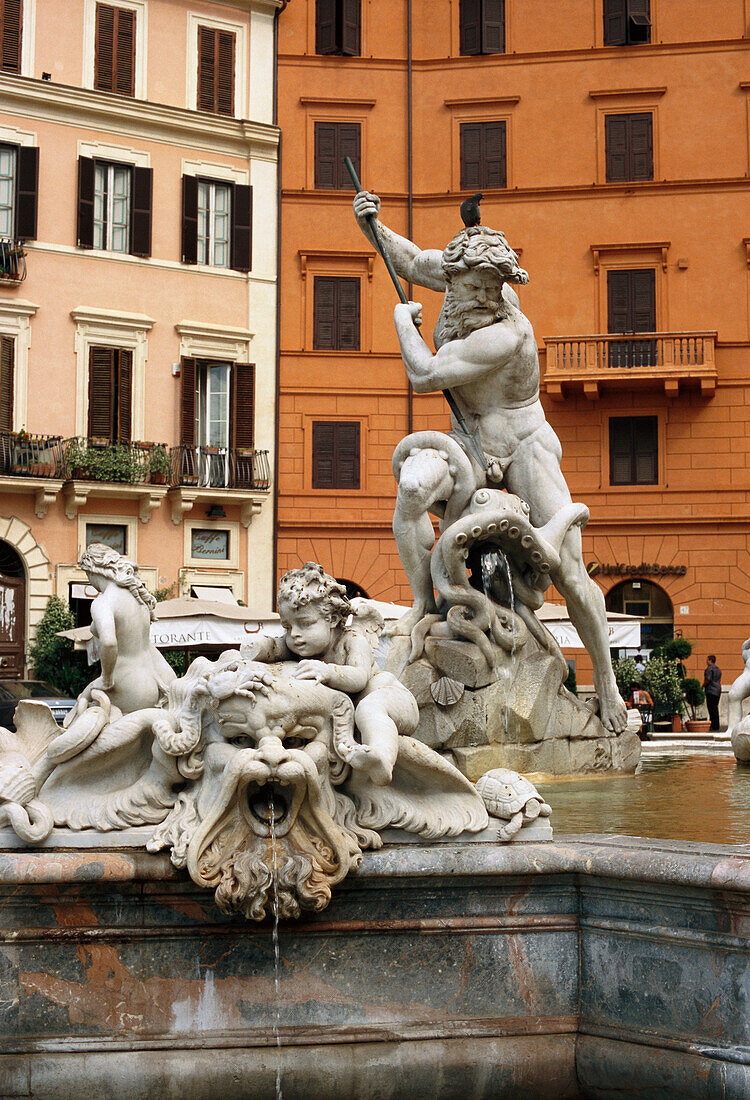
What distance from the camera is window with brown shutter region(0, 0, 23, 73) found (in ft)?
89.4

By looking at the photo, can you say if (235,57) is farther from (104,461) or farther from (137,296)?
(104,461)

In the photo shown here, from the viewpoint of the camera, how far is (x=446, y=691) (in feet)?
19.2

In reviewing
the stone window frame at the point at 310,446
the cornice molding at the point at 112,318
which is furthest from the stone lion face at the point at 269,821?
the stone window frame at the point at 310,446

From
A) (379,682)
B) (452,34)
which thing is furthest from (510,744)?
(452,34)

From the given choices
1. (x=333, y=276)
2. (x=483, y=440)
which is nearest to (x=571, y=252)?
(x=333, y=276)

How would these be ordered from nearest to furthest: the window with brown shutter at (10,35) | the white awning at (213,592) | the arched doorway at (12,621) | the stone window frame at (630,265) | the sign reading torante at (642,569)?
1. the arched doorway at (12,621)
2. the white awning at (213,592)
3. the window with brown shutter at (10,35)
4. the sign reading torante at (642,569)
5. the stone window frame at (630,265)

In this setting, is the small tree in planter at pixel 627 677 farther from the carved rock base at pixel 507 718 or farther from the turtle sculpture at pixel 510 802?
the turtle sculpture at pixel 510 802

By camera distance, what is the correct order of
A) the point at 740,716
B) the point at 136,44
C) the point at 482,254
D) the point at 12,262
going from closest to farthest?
1. the point at 482,254
2. the point at 740,716
3. the point at 12,262
4. the point at 136,44

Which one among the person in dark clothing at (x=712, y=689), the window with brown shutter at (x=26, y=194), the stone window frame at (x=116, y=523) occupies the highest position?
the window with brown shutter at (x=26, y=194)

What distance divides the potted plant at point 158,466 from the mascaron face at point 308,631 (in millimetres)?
23969

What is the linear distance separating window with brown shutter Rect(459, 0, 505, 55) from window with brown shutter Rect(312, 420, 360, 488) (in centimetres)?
887

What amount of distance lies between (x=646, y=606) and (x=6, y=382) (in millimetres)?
13660

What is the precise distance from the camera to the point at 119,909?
306 cm

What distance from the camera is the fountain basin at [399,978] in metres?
2.97
